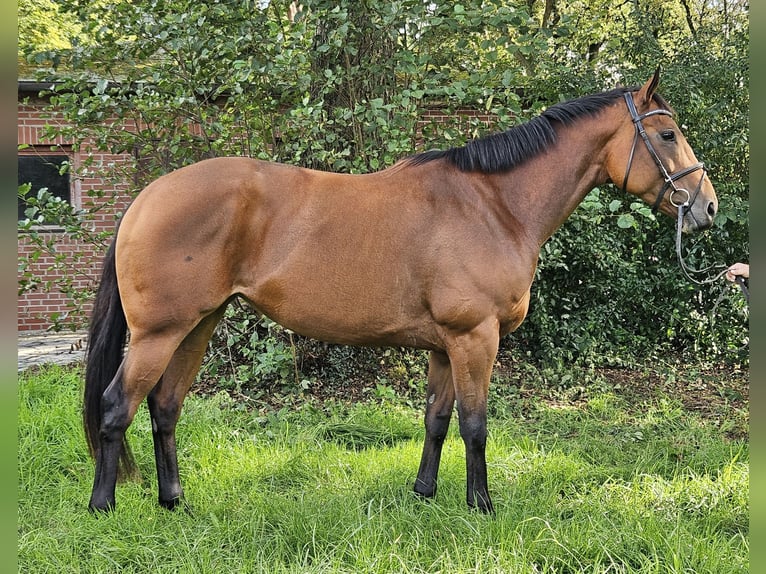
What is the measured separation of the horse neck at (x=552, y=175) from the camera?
3232 mm

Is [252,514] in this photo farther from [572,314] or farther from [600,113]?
[572,314]

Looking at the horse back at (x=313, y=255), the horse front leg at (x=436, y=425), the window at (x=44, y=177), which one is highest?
the window at (x=44, y=177)

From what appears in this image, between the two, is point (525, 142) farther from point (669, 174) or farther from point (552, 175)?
point (669, 174)

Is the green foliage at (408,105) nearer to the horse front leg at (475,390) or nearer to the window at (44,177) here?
the horse front leg at (475,390)

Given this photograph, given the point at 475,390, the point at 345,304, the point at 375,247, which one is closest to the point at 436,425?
the point at 475,390

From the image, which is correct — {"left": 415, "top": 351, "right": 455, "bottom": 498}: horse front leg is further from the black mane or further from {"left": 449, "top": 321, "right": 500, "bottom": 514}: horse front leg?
the black mane

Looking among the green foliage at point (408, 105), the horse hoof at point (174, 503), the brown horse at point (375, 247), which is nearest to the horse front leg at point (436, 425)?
the brown horse at point (375, 247)

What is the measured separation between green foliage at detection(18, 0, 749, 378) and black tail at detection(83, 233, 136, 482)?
78.9 inches

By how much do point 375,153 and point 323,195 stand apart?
2.10 m

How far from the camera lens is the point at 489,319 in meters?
3.05

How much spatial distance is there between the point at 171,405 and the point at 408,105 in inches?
114

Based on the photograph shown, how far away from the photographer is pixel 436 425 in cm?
340

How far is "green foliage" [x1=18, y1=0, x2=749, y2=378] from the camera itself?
15.4ft

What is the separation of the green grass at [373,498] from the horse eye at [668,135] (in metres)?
1.89
